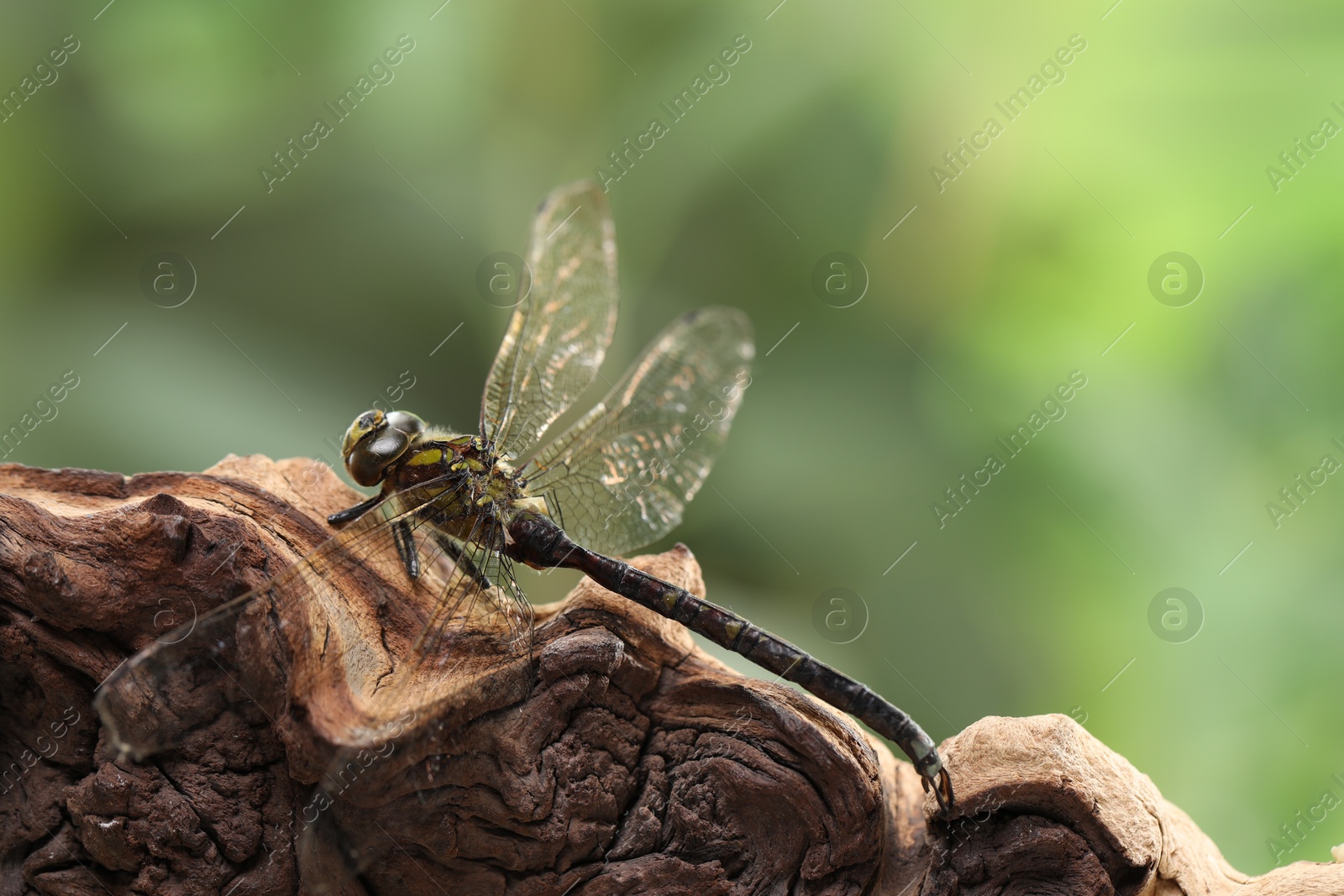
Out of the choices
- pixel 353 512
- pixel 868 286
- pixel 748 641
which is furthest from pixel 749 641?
pixel 868 286

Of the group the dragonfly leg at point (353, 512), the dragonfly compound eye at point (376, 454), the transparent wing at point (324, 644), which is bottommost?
the transparent wing at point (324, 644)

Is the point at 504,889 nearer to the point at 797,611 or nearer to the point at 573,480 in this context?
the point at 573,480

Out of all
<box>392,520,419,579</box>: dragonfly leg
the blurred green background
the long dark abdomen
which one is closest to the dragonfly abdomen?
the long dark abdomen

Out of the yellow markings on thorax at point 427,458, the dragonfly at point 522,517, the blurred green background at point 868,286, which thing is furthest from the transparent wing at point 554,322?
the blurred green background at point 868,286

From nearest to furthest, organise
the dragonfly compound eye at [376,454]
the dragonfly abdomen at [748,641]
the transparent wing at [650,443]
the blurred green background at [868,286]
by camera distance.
→ the dragonfly abdomen at [748,641] → the dragonfly compound eye at [376,454] → the transparent wing at [650,443] → the blurred green background at [868,286]

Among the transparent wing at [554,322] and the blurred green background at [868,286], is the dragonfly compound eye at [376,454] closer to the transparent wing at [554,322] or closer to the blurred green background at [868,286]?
the transparent wing at [554,322]

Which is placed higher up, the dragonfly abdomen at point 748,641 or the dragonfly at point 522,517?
the dragonfly at point 522,517

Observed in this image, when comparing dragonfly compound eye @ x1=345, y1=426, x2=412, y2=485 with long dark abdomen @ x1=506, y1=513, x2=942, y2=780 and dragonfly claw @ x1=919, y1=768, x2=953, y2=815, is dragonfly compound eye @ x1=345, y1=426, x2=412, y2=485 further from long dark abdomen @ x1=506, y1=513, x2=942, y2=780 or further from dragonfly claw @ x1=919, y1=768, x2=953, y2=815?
dragonfly claw @ x1=919, y1=768, x2=953, y2=815

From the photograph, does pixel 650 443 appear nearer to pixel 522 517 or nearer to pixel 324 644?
pixel 522 517
